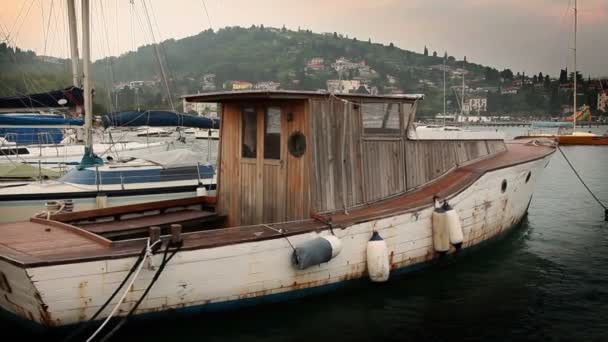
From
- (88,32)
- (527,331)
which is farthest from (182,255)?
(88,32)

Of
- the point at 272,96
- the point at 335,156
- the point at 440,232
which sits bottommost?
the point at 440,232

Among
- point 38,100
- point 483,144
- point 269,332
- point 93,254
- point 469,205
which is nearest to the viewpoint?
point 93,254

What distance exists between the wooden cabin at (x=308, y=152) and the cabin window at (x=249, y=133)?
2 centimetres

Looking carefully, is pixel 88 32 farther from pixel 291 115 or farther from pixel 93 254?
pixel 93 254

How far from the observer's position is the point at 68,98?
1524cm

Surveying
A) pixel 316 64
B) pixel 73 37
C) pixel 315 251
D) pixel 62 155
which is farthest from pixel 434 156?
pixel 316 64

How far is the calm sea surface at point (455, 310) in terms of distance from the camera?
6.76 m

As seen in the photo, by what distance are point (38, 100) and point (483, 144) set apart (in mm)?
12146

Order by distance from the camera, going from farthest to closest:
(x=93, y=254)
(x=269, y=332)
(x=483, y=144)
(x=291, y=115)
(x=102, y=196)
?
(x=102, y=196), (x=483, y=144), (x=291, y=115), (x=269, y=332), (x=93, y=254)

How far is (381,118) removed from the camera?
28.9ft

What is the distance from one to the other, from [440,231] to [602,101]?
181m

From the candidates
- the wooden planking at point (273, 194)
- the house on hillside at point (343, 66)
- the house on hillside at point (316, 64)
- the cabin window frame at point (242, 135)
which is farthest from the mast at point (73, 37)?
the house on hillside at point (316, 64)

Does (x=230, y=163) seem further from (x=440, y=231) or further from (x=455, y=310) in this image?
(x=455, y=310)

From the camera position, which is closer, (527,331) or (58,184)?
(527,331)
